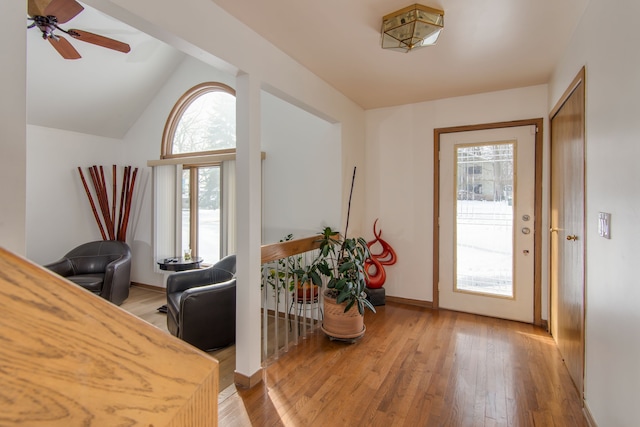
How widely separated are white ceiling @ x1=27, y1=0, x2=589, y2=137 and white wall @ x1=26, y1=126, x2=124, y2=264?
0.74 ft

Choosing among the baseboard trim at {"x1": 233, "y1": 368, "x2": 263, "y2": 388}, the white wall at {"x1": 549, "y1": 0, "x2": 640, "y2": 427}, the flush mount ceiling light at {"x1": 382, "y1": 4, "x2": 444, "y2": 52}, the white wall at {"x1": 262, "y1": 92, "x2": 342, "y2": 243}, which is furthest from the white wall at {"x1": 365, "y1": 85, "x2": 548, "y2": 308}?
the baseboard trim at {"x1": 233, "y1": 368, "x2": 263, "y2": 388}

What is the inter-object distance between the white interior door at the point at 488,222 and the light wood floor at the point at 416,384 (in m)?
0.45

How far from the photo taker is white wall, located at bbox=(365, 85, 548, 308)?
3764mm

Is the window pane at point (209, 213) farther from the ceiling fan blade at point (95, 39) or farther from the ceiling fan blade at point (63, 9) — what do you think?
the ceiling fan blade at point (63, 9)

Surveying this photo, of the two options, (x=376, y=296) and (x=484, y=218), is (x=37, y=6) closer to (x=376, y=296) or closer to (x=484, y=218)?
(x=376, y=296)

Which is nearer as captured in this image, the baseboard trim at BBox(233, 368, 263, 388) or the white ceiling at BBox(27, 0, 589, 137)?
the white ceiling at BBox(27, 0, 589, 137)

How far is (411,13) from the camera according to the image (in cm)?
203

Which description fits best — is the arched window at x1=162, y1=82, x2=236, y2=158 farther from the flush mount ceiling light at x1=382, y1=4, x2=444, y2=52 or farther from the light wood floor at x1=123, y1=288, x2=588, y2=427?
the light wood floor at x1=123, y1=288, x2=588, y2=427

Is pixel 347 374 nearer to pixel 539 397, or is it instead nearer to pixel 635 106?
pixel 539 397

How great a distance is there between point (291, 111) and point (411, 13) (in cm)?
204

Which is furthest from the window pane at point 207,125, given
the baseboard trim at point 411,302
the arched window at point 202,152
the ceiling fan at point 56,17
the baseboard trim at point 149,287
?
the baseboard trim at point 411,302

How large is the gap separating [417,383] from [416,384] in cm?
2

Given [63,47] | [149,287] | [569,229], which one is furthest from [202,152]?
[569,229]

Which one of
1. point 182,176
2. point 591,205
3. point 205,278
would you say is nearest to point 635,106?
point 591,205
